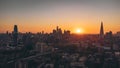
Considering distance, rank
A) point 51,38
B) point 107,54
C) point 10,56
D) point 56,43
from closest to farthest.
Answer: point 10,56 < point 107,54 < point 56,43 < point 51,38

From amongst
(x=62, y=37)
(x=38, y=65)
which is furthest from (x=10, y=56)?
(x=62, y=37)

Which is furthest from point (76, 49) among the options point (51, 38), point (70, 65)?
point (70, 65)

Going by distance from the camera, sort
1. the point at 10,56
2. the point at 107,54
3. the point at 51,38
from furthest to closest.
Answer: the point at 51,38, the point at 107,54, the point at 10,56

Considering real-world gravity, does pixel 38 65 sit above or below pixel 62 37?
below

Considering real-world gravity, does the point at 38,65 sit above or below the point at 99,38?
below

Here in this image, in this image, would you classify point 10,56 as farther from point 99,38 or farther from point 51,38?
point 99,38

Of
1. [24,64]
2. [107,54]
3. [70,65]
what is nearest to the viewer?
[24,64]

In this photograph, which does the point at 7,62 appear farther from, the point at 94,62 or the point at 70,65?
the point at 94,62

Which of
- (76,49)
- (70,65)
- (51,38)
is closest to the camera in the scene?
(70,65)

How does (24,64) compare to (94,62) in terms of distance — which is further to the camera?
(94,62)
